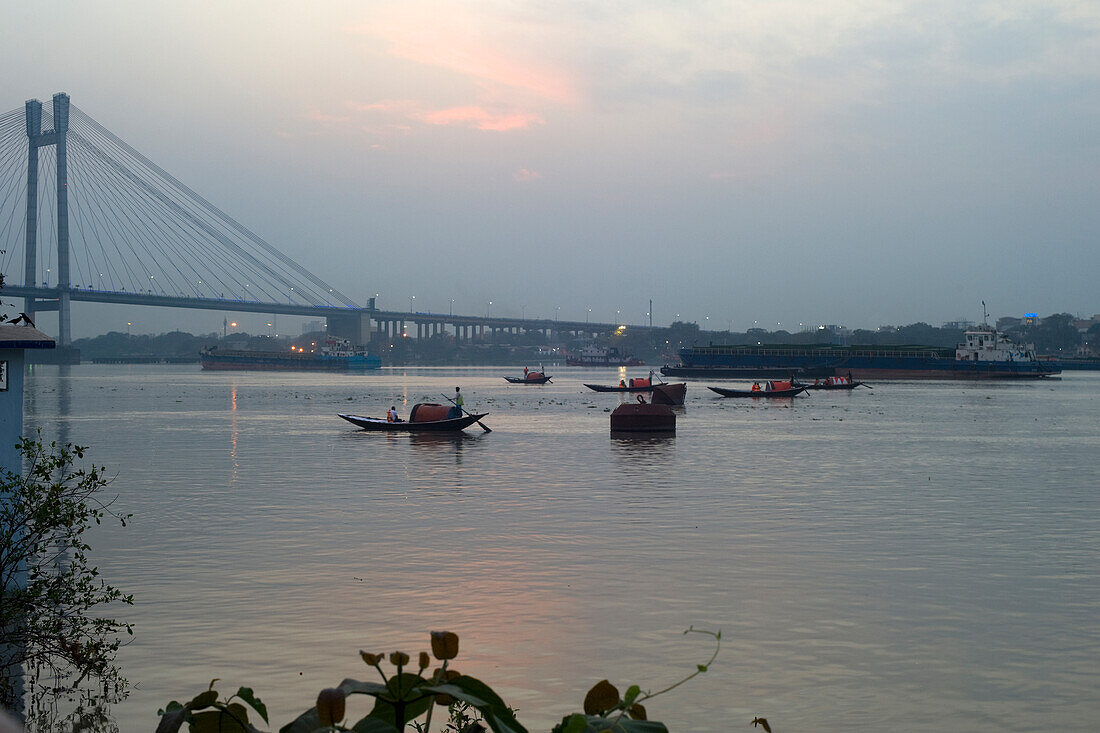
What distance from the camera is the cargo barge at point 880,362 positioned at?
11662cm

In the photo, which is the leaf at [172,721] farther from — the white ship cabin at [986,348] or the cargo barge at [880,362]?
the white ship cabin at [986,348]

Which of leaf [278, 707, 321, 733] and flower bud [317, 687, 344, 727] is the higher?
flower bud [317, 687, 344, 727]

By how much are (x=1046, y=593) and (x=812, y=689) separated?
219 inches

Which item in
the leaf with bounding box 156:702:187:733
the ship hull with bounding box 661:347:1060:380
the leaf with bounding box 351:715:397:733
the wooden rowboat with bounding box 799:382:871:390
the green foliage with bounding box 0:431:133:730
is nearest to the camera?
the leaf with bounding box 351:715:397:733

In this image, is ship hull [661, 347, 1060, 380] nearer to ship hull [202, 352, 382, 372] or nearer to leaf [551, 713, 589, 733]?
ship hull [202, 352, 382, 372]

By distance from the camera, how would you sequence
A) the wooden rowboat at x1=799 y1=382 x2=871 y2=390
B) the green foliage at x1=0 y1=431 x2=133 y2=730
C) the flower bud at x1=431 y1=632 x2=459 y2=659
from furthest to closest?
1. the wooden rowboat at x1=799 y1=382 x2=871 y2=390
2. the green foliage at x1=0 y1=431 x2=133 y2=730
3. the flower bud at x1=431 y1=632 x2=459 y2=659

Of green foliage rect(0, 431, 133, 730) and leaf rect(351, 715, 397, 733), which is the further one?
green foliage rect(0, 431, 133, 730)

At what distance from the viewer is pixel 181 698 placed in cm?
976

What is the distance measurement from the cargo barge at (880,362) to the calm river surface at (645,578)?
87263 millimetres

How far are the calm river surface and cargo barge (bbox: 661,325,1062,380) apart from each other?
87263 millimetres

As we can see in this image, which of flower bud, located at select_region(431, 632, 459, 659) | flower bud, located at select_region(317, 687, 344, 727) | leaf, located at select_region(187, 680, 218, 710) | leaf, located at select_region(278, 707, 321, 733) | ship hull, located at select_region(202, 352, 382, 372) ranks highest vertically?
flower bud, located at select_region(431, 632, 459, 659)

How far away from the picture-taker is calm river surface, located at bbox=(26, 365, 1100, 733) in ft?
33.0

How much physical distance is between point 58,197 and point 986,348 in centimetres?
11059

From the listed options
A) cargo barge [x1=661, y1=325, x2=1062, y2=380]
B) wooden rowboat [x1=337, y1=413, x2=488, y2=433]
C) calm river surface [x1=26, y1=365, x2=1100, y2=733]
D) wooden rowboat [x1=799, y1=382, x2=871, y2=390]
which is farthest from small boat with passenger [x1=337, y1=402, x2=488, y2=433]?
cargo barge [x1=661, y1=325, x2=1062, y2=380]
